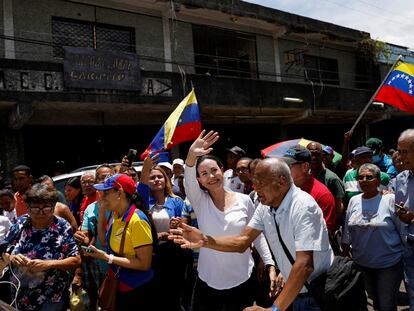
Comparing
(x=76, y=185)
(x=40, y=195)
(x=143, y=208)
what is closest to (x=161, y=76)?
(x=76, y=185)

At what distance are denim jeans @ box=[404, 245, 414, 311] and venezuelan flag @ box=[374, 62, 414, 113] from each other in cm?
395

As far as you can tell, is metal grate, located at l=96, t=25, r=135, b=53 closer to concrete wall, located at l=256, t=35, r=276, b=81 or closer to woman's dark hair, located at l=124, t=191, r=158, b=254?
concrete wall, located at l=256, t=35, r=276, b=81

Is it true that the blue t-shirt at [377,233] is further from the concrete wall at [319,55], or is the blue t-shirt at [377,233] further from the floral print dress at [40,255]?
the concrete wall at [319,55]

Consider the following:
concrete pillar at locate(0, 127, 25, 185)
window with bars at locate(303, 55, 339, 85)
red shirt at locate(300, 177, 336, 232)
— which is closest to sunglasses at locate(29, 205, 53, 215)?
red shirt at locate(300, 177, 336, 232)

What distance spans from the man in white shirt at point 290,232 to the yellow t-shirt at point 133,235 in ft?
1.69

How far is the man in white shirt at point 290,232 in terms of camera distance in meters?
2.22

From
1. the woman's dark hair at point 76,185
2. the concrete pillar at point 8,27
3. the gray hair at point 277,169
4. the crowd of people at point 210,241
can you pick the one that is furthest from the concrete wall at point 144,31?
the gray hair at point 277,169

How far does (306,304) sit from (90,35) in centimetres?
1070

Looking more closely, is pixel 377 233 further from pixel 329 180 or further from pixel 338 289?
pixel 338 289

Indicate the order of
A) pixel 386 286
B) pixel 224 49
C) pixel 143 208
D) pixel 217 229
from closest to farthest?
pixel 217 229 < pixel 143 208 < pixel 386 286 < pixel 224 49

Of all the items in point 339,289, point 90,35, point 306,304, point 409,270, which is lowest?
point 409,270

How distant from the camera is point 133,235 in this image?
312 cm

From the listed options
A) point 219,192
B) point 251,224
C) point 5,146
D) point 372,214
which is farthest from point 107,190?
point 5,146

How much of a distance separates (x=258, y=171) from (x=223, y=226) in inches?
30.9
